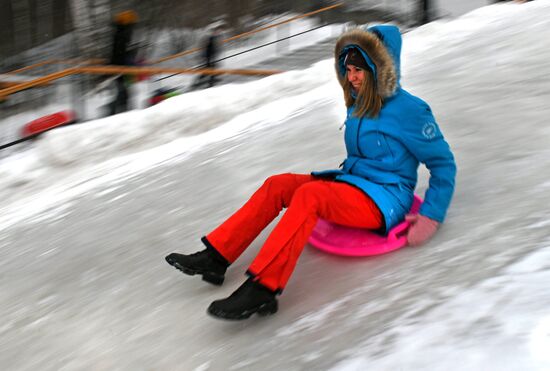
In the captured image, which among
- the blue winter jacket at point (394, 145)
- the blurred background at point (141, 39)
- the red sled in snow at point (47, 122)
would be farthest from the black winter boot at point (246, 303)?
the blurred background at point (141, 39)

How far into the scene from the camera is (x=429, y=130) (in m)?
2.73

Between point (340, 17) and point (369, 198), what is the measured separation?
11368mm

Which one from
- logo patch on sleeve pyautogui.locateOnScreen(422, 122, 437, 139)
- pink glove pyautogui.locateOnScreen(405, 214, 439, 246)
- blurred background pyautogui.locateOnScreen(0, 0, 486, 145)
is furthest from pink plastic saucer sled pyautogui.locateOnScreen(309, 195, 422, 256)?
blurred background pyautogui.locateOnScreen(0, 0, 486, 145)

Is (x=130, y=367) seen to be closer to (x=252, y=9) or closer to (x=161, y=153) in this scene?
(x=161, y=153)

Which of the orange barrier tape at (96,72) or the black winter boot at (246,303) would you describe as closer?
the black winter boot at (246,303)

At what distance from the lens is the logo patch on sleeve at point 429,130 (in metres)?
2.72

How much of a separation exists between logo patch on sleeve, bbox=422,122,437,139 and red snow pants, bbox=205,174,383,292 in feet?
1.20

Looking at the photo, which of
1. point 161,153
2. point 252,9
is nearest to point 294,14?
Answer: point 252,9

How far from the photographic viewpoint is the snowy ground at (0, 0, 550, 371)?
207 centimetres

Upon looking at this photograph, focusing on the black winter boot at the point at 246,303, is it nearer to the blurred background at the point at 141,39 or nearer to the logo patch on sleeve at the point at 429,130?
the logo patch on sleeve at the point at 429,130

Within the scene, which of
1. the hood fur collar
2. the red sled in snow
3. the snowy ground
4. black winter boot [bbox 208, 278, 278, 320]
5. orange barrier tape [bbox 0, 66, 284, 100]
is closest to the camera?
the snowy ground

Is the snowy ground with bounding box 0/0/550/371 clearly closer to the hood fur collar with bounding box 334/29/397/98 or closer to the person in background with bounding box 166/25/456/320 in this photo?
the person in background with bounding box 166/25/456/320

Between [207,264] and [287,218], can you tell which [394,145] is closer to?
[287,218]

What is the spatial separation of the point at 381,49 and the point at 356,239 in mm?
823
